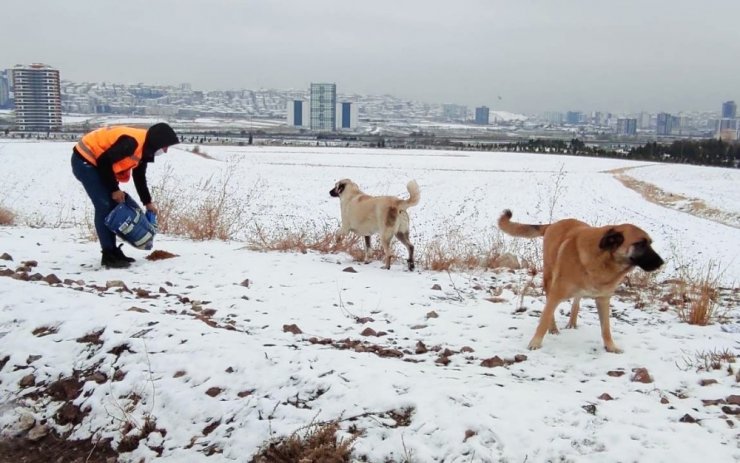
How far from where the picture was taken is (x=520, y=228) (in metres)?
6.15

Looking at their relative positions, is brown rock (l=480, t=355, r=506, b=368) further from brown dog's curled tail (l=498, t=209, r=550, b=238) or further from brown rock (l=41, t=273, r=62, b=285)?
brown rock (l=41, t=273, r=62, b=285)

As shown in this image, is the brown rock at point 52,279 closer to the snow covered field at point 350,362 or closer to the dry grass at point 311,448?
the snow covered field at point 350,362

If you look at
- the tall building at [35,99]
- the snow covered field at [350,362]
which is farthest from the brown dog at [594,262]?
the tall building at [35,99]

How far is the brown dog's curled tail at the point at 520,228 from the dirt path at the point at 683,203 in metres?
29.2

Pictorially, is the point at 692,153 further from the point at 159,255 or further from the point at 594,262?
the point at 594,262

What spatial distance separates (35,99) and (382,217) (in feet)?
529

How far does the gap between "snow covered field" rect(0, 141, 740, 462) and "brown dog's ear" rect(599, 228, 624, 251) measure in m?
1.00

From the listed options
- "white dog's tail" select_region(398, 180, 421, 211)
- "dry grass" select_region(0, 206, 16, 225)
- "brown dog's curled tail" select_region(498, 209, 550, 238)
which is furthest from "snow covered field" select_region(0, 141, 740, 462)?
"dry grass" select_region(0, 206, 16, 225)

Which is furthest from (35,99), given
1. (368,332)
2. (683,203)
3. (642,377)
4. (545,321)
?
(642,377)

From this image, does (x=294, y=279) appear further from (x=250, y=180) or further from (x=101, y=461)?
(x=250, y=180)

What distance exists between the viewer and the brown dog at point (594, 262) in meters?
4.52

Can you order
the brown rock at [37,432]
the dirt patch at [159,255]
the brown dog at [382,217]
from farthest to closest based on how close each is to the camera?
1. the brown dog at [382,217]
2. the dirt patch at [159,255]
3. the brown rock at [37,432]

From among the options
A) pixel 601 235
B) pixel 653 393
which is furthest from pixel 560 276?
pixel 653 393

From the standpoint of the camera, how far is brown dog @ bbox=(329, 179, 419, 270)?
29.0ft
